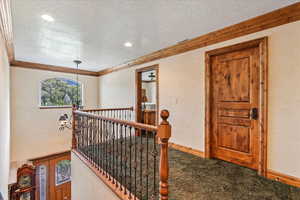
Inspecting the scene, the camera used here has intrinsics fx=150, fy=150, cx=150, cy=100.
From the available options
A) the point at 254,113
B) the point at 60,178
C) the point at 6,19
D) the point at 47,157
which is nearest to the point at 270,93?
the point at 254,113

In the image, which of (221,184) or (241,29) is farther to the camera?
(241,29)

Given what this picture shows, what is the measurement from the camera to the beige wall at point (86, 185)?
214cm

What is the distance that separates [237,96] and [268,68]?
1.94 feet

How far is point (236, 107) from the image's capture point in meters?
2.56

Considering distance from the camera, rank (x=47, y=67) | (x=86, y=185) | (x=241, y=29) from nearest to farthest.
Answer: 1. (x=241, y=29)
2. (x=86, y=185)
3. (x=47, y=67)

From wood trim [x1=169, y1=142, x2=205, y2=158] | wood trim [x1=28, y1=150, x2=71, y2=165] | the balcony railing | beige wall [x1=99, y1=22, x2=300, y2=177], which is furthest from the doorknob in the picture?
wood trim [x1=28, y1=150, x2=71, y2=165]

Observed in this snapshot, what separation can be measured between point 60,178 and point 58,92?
11.0 ft

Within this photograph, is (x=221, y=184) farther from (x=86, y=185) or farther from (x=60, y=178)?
(x=60, y=178)

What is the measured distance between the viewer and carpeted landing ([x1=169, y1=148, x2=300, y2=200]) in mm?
1743

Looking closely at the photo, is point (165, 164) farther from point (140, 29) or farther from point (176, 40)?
point (176, 40)

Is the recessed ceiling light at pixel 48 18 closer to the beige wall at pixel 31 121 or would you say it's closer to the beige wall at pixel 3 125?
the beige wall at pixel 3 125

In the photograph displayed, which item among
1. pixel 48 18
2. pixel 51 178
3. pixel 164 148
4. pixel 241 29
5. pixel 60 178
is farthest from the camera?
pixel 60 178

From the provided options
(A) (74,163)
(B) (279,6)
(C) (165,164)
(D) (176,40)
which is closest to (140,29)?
(D) (176,40)

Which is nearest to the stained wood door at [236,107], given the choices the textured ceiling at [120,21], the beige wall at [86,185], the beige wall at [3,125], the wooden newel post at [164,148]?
the textured ceiling at [120,21]
